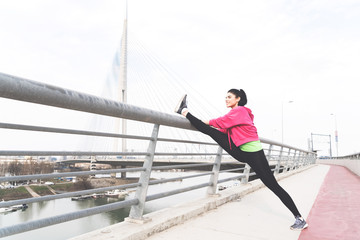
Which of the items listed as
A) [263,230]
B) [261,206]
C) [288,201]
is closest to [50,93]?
[263,230]

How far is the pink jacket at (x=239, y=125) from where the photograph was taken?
235 centimetres

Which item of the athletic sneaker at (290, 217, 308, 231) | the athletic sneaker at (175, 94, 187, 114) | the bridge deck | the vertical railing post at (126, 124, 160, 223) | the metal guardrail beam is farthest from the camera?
the athletic sneaker at (175, 94, 187, 114)

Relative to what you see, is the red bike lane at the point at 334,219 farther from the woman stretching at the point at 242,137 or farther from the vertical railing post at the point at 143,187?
the vertical railing post at the point at 143,187

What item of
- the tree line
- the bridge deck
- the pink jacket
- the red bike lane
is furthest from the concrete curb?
the red bike lane

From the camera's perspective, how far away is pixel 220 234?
1972 mm

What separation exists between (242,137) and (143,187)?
93 cm

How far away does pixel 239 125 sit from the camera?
2.39 m

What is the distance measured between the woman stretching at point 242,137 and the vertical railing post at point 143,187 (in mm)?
467

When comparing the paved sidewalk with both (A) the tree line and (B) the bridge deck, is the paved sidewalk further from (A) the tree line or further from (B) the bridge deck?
(A) the tree line

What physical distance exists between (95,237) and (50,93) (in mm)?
902

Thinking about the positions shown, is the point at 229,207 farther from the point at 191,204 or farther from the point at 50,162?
the point at 50,162

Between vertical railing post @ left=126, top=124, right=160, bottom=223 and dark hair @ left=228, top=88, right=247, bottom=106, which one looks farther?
dark hair @ left=228, top=88, right=247, bottom=106

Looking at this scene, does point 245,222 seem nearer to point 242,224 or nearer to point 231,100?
point 242,224

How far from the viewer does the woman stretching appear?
229 cm
